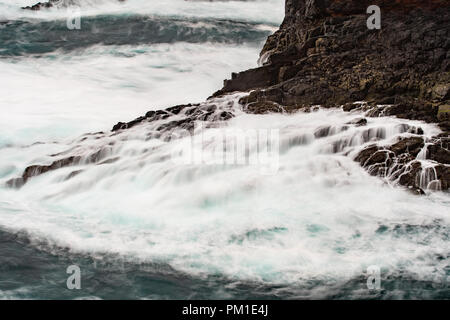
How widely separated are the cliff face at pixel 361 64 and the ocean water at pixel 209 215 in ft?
2.32

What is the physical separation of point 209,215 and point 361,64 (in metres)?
7.44

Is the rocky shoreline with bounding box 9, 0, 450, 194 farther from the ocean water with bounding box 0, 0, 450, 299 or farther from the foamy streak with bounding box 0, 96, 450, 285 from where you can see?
the foamy streak with bounding box 0, 96, 450, 285

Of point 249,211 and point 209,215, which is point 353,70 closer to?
point 249,211

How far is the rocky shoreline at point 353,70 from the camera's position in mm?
14984

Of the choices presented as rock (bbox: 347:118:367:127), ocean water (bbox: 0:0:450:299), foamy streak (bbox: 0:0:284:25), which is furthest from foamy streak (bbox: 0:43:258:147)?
rock (bbox: 347:118:367:127)

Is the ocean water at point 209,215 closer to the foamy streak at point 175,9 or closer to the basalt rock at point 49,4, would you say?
the foamy streak at point 175,9

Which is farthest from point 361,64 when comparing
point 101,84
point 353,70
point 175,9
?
point 175,9

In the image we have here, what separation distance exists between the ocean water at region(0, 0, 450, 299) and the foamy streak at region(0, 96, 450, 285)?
0.03 m

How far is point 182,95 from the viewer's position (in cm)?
2280

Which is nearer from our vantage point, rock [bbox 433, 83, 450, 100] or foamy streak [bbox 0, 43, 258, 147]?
rock [bbox 433, 83, 450, 100]

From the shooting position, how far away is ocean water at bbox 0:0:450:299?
29.2ft

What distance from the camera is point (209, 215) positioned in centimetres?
1153

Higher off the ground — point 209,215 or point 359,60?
point 359,60

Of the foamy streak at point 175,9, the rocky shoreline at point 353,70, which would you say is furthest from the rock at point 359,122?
the foamy streak at point 175,9
